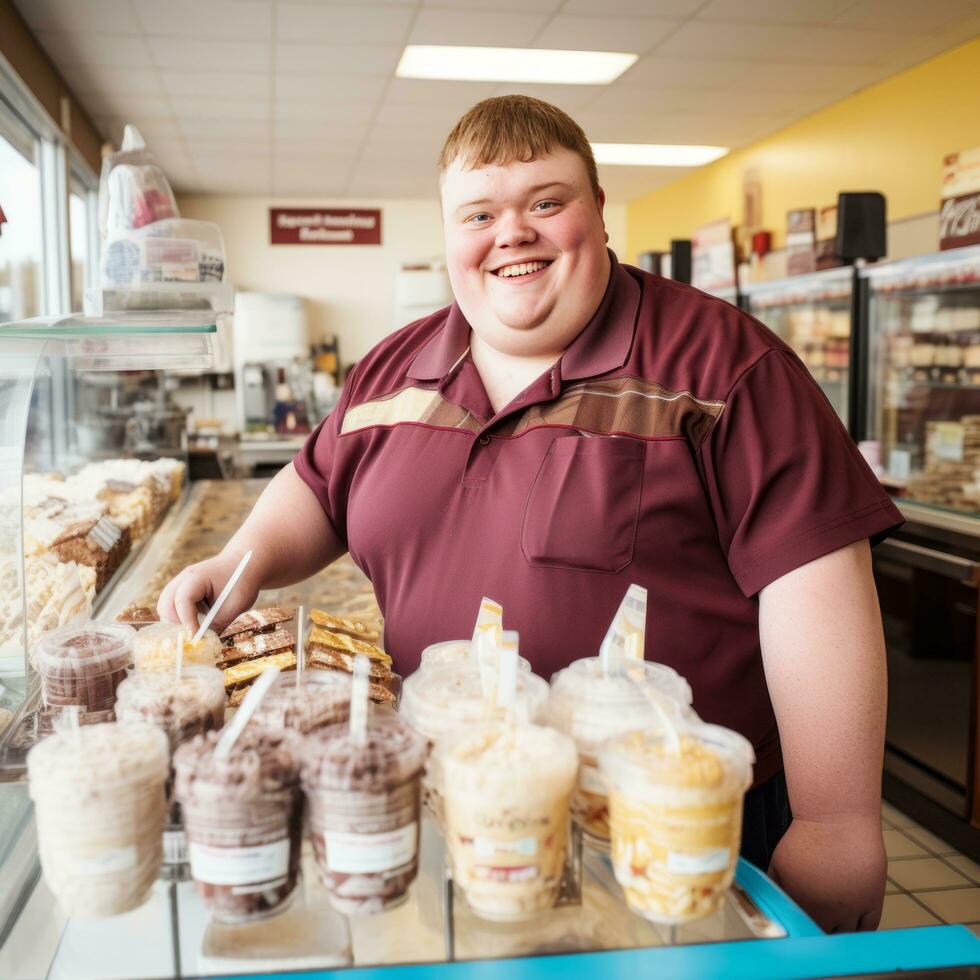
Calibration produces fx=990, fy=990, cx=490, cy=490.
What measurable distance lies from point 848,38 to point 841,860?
200 inches


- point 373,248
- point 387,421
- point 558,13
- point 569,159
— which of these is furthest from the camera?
point 373,248

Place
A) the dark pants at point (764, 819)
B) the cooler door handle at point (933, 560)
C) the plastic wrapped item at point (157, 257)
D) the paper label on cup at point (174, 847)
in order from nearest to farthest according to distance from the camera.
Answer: the paper label on cup at point (174, 847) < the dark pants at point (764, 819) < the plastic wrapped item at point (157, 257) < the cooler door handle at point (933, 560)

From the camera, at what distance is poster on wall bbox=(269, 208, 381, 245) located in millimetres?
10555

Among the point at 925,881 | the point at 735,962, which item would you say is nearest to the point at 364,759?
the point at 735,962

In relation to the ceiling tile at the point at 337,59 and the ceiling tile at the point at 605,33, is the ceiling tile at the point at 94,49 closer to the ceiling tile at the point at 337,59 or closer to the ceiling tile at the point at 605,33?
the ceiling tile at the point at 337,59

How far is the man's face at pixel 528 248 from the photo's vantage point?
5.07 feet

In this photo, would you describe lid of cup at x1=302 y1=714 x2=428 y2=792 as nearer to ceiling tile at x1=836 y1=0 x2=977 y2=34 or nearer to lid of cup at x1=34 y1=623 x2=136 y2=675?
lid of cup at x1=34 y1=623 x2=136 y2=675

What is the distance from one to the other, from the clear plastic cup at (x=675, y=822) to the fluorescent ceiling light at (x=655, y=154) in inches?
291

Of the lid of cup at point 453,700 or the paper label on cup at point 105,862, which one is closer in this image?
the paper label on cup at point 105,862

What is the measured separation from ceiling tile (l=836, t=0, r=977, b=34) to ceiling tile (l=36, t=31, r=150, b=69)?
3634 millimetres

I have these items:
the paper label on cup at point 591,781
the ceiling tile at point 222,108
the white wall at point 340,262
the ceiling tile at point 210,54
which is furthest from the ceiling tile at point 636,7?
the white wall at point 340,262

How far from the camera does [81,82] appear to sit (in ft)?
19.6

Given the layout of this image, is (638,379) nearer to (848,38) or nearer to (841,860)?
(841,860)

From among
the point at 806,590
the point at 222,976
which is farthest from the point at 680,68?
the point at 222,976
